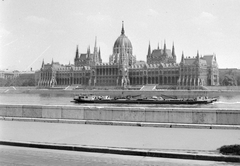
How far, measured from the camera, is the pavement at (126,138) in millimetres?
8172

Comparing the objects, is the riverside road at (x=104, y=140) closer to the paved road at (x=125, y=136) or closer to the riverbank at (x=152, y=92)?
the paved road at (x=125, y=136)

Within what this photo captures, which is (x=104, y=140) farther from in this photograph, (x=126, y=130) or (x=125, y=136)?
(x=126, y=130)

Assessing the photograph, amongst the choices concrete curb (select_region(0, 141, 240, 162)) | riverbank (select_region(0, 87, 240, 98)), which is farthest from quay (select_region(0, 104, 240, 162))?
riverbank (select_region(0, 87, 240, 98))

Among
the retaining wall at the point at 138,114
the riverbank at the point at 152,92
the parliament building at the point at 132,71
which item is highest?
the parliament building at the point at 132,71

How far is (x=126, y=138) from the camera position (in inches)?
395

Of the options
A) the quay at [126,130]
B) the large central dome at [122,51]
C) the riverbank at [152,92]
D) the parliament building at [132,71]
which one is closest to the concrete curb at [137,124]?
the quay at [126,130]

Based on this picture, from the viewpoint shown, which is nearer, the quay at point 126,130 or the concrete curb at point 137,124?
the quay at point 126,130

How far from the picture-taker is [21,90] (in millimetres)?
107062

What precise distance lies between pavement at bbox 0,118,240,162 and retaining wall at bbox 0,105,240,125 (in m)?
0.86

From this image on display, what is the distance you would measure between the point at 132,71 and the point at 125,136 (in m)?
122

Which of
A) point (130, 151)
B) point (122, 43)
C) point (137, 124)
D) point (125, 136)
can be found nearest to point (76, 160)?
point (130, 151)

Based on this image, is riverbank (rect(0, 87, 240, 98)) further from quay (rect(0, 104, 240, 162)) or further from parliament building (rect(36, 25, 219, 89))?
quay (rect(0, 104, 240, 162))

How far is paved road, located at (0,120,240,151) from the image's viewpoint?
903cm

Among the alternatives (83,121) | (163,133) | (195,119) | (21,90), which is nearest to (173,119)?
(195,119)
